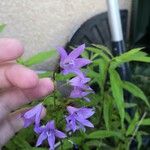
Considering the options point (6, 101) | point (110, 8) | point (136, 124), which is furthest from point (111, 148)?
point (6, 101)

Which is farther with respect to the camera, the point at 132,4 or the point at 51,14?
Answer: the point at 132,4

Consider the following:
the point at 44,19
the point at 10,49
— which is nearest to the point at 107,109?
the point at 10,49

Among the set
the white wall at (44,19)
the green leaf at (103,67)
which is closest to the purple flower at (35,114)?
the green leaf at (103,67)

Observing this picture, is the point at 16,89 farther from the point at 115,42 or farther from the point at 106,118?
the point at 115,42

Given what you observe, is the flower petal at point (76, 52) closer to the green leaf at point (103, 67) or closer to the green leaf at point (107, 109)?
the green leaf at point (103, 67)

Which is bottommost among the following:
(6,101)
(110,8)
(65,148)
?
(65,148)

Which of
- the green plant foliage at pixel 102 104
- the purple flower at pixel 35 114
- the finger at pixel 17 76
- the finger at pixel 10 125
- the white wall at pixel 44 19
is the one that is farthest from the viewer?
the white wall at pixel 44 19

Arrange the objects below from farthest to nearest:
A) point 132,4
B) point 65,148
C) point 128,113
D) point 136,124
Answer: point 132,4, point 128,113, point 136,124, point 65,148
